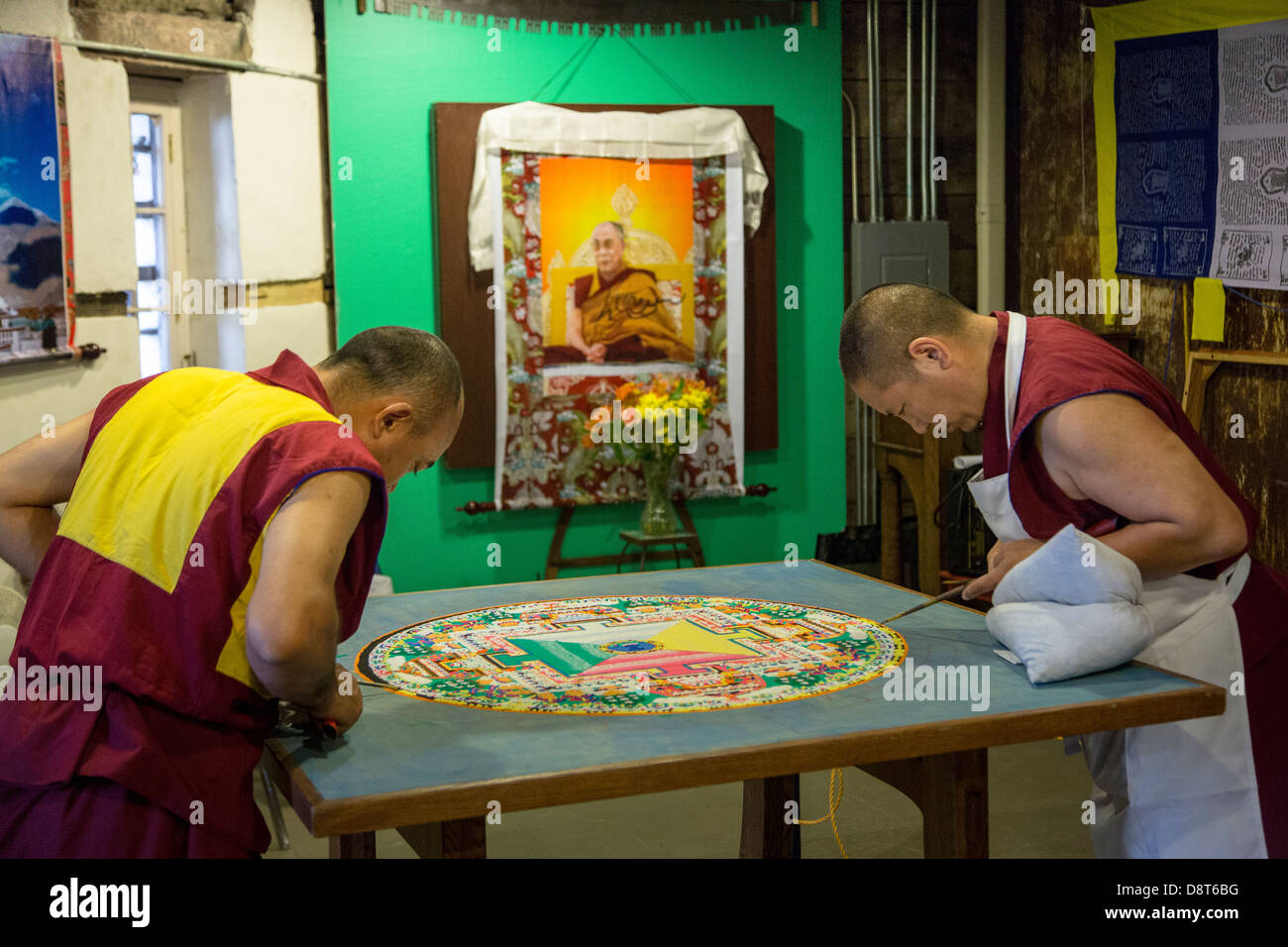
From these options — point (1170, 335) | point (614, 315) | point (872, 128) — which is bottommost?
point (1170, 335)

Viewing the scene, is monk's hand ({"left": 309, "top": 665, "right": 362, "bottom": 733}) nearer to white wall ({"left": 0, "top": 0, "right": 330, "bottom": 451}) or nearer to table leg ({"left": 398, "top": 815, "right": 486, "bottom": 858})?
table leg ({"left": 398, "top": 815, "right": 486, "bottom": 858})

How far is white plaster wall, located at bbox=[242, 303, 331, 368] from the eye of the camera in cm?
462

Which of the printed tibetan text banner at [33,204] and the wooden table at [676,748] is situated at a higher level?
the printed tibetan text banner at [33,204]

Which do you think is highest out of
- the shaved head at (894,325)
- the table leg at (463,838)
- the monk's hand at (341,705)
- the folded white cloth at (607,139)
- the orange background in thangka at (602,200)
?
the folded white cloth at (607,139)

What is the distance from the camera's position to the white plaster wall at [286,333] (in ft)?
15.2

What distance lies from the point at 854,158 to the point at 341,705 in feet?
14.0

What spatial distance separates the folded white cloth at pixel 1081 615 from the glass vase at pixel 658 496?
2930mm

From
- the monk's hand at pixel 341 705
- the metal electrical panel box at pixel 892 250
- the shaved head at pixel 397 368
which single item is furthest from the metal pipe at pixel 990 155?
the monk's hand at pixel 341 705

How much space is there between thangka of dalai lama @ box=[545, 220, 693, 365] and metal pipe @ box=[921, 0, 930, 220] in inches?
51.2

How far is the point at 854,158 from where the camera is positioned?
5590mm

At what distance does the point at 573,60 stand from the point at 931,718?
12.6ft

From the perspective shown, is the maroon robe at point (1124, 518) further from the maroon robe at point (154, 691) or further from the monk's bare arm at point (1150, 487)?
the maroon robe at point (154, 691)

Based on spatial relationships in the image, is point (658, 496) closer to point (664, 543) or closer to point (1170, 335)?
point (664, 543)

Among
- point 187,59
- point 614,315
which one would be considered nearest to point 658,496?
point 614,315
